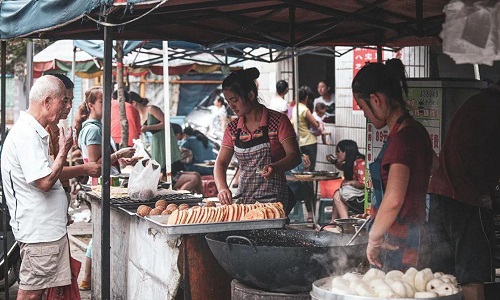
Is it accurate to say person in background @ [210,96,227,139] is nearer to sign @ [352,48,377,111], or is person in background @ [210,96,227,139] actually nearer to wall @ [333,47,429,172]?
wall @ [333,47,429,172]

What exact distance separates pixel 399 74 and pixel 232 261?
1.52 meters

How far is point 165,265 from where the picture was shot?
5.71m

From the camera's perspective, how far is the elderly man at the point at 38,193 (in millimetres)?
5887

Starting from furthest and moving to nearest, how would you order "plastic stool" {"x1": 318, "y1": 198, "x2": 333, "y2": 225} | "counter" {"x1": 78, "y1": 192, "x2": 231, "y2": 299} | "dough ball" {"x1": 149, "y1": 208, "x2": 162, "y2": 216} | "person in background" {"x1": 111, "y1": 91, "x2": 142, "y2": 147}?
1. "person in background" {"x1": 111, "y1": 91, "x2": 142, "y2": 147}
2. "plastic stool" {"x1": 318, "y1": 198, "x2": 333, "y2": 225}
3. "dough ball" {"x1": 149, "y1": 208, "x2": 162, "y2": 216}
4. "counter" {"x1": 78, "y1": 192, "x2": 231, "y2": 299}

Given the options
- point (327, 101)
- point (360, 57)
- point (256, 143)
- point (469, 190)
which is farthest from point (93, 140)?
point (327, 101)

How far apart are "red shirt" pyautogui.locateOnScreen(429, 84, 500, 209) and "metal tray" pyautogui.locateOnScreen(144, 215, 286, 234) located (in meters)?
1.19

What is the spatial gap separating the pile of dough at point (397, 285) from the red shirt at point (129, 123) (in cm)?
981

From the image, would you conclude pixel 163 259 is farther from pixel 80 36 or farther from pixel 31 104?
pixel 80 36

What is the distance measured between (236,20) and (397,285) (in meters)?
4.18

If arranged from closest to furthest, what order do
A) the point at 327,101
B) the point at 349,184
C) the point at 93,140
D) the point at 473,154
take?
the point at 473,154
the point at 93,140
the point at 349,184
the point at 327,101

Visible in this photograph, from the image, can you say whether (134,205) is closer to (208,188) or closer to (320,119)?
(208,188)

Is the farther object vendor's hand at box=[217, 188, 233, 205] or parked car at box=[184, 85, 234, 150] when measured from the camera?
parked car at box=[184, 85, 234, 150]

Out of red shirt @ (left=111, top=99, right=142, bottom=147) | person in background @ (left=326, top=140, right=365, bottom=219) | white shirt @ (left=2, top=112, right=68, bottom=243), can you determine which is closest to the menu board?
white shirt @ (left=2, top=112, right=68, bottom=243)

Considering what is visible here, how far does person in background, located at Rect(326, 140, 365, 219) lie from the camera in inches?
415
